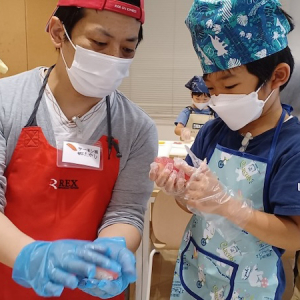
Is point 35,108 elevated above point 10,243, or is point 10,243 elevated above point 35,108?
point 35,108

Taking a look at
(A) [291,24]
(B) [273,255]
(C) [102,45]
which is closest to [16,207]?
(C) [102,45]

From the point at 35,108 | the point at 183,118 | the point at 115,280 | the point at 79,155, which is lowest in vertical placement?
the point at 183,118

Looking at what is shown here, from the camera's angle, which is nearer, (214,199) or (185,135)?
(214,199)

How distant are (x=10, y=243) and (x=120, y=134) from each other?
1.33 ft

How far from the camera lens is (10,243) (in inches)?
30.6

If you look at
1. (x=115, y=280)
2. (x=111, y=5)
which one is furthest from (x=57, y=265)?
(x=111, y=5)

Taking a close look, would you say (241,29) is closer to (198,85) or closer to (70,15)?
(70,15)

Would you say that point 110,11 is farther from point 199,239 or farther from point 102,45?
point 199,239

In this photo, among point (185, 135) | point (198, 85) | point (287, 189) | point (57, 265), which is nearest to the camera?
point (57, 265)

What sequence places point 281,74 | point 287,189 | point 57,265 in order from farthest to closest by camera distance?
point 281,74
point 287,189
point 57,265

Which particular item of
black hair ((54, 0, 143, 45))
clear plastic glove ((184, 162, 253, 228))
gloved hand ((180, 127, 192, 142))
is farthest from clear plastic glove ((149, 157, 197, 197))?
gloved hand ((180, 127, 192, 142))

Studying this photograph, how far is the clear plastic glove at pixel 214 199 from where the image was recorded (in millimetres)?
850

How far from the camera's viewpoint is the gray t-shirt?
0.92m

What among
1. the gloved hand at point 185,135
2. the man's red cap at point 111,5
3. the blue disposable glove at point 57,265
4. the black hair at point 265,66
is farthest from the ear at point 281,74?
the gloved hand at point 185,135
